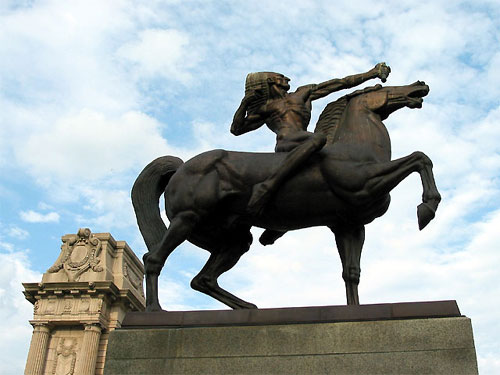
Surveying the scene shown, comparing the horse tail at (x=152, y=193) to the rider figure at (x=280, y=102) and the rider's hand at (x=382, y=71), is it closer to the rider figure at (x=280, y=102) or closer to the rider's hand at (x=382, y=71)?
the rider figure at (x=280, y=102)

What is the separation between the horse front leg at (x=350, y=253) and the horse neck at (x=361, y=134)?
0.94 m

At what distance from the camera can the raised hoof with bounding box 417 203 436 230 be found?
6.30 m

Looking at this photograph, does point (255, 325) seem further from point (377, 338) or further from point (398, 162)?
point (398, 162)

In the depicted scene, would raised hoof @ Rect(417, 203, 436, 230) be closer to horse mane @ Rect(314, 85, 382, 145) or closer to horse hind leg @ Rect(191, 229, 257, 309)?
horse mane @ Rect(314, 85, 382, 145)

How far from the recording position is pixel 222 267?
292 inches

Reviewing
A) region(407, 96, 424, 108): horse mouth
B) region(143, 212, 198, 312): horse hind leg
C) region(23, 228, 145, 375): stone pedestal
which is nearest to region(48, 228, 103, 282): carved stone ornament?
region(23, 228, 145, 375): stone pedestal

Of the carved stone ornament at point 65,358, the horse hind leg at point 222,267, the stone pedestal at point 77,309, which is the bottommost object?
the horse hind leg at point 222,267

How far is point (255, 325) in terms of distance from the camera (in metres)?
5.98

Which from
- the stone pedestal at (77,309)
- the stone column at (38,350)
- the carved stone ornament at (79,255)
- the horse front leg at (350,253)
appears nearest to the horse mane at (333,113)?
the horse front leg at (350,253)

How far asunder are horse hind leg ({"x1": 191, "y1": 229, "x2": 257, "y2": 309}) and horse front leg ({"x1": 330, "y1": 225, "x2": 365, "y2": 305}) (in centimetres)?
121

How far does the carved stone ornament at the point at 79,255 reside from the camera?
3219cm

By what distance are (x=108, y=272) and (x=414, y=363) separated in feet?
94.6

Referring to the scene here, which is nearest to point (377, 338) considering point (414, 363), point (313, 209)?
point (414, 363)

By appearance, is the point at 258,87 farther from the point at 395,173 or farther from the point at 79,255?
the point at 79,255
